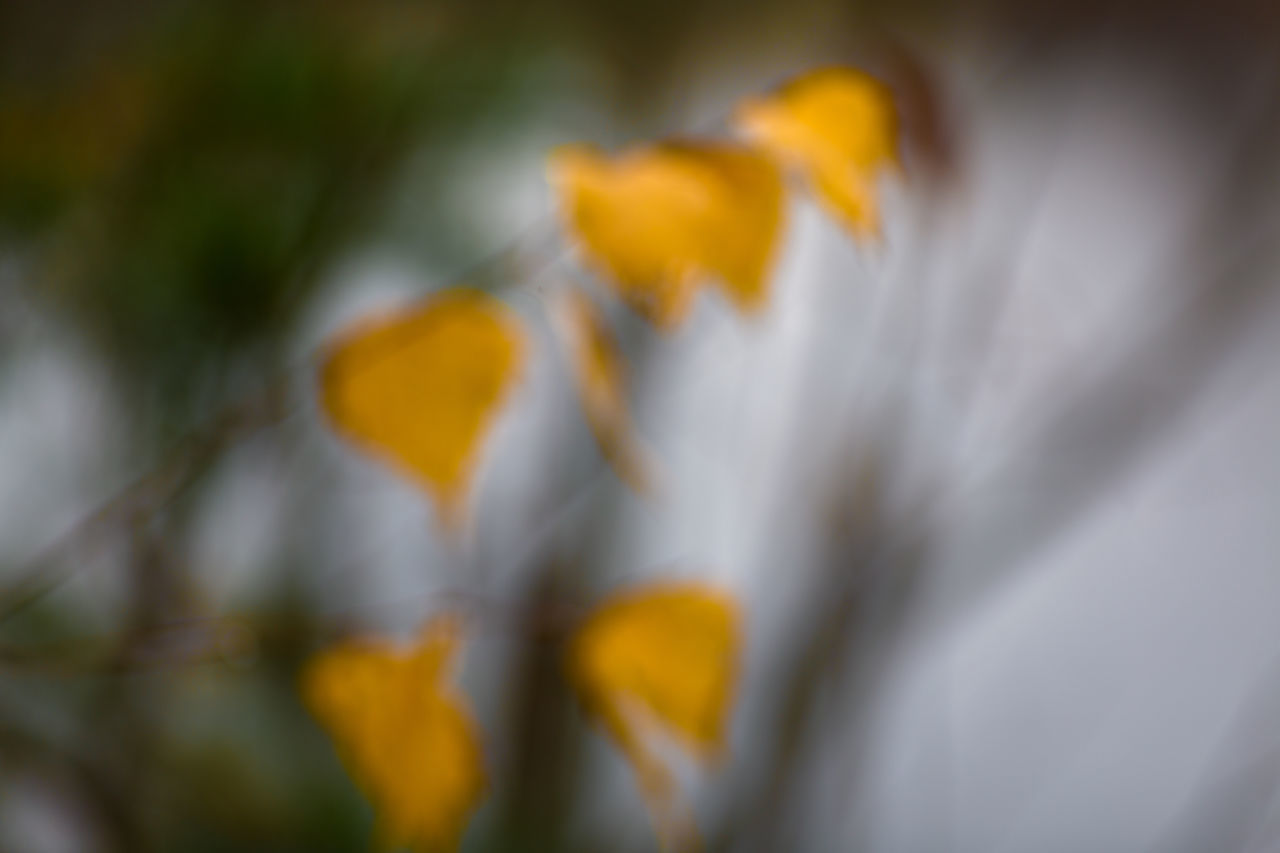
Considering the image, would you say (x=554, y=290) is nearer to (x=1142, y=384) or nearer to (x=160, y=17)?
(x=160, y=17)

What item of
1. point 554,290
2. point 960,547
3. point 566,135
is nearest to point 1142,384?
point 960,547

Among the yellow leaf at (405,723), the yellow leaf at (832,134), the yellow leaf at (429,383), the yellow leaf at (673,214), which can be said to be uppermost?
the yellow leaf at (832,134)

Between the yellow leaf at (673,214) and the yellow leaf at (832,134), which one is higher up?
the yellow leaf at (832,134)

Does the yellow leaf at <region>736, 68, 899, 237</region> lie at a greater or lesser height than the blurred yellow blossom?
greater
